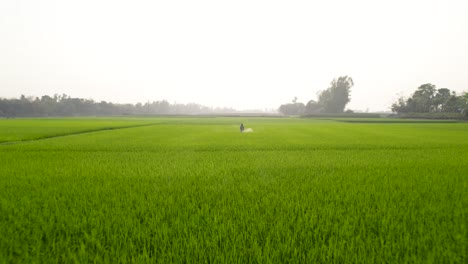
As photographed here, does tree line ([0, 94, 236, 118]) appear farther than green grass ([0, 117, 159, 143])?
Yes

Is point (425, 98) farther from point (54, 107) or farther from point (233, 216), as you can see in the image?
point (54, 107)

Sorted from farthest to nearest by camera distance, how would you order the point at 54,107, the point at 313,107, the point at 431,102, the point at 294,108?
the point at 294,108 < the point at 313,107 < the point at 54,107 < the point at 431,102

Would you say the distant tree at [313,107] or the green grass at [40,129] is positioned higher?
the distant tree at [313,107]

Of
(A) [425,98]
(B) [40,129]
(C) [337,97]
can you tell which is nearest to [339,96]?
(C) [337,97]

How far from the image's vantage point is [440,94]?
94.7m

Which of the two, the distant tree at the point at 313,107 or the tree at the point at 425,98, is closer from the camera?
the tree at the point at 425,98

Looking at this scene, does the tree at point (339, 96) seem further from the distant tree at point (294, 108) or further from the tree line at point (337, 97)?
the distant tree at point (294, 108)

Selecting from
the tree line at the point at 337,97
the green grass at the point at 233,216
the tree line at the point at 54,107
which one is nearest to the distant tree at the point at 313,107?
the tree line at the point at 337,97

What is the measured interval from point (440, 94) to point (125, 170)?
118 meters

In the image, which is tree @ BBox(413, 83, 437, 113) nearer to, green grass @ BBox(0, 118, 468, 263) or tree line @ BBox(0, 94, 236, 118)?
green grass @ BBox(0, 118, 468, 263)

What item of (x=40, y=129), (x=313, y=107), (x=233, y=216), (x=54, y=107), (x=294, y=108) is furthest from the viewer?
(x=294, y=108)

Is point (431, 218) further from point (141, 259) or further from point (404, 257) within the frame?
point (141, 259)

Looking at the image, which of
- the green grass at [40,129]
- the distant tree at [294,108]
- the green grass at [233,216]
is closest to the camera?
the green grass at [233,216]

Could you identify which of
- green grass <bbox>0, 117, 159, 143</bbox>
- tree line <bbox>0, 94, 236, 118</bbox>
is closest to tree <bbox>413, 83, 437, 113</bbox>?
green grass <bbox>0, 117, 159, 143</bbox>
